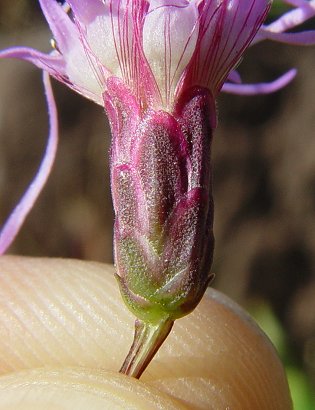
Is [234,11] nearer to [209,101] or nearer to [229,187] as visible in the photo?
[209,101]

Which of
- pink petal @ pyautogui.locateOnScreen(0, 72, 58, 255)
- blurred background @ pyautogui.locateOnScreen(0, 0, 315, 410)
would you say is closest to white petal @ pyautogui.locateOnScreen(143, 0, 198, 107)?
pink petal @ pyautogui.locateOnScreen(0, 72, 58, 255)

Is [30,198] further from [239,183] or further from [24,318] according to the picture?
[239,183]

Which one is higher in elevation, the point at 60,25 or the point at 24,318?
the point at 60,25

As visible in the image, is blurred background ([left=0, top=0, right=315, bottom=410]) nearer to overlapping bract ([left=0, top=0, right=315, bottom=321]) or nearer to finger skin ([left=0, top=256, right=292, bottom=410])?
finger skin ([left=0, top=256, right=292, bottom=410])

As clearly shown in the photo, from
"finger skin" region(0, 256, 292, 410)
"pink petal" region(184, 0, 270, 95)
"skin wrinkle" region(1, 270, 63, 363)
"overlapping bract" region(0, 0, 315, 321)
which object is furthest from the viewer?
"skin wrinkle" region(1, 270, 63, 363)

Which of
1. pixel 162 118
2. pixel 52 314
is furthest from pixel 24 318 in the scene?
pixel 162 118

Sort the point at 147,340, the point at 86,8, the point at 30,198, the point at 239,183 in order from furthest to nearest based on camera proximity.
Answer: the point at 239,183 < the point at 30,198 < the point at 86,8 < the point at 147,340
